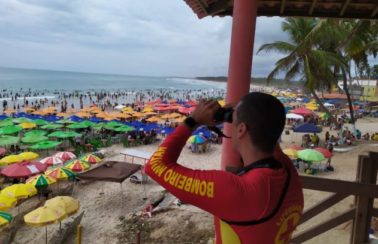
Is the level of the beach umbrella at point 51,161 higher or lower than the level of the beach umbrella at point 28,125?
lower

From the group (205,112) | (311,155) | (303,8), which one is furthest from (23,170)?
(205,112)

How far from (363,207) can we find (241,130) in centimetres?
230

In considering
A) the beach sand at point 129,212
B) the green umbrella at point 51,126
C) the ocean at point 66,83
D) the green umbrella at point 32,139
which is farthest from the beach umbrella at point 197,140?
the ocean at point 66,83

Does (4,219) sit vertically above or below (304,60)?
below

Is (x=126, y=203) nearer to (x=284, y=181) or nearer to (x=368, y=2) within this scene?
(x=368, y=2)

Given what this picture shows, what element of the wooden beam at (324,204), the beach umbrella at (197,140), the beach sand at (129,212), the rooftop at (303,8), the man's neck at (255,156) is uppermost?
the rooftop at (303,8)

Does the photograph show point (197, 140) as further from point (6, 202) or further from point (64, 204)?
point (6, 202)

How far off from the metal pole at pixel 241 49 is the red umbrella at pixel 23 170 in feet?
36.1

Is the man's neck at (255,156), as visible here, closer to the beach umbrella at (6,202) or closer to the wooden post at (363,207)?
the wooden post at (363,207)

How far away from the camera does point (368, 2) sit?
361cm

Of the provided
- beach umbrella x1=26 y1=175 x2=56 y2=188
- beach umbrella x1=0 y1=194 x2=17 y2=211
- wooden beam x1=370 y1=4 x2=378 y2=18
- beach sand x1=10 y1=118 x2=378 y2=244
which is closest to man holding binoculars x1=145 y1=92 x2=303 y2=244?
wooden beam x1=370 y1=4 x2=378 y2=18

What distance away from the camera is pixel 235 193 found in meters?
1.11

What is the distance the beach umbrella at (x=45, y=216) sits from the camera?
326 inches

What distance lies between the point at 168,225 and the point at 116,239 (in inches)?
55.8
